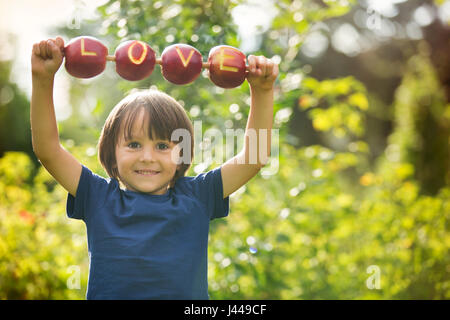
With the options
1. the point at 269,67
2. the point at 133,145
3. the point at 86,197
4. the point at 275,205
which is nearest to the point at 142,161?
the point at 133,145

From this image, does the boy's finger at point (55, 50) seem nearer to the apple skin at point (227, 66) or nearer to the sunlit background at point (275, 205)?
the apple skin at point (227, 66)

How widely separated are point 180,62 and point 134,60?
15 centimetres

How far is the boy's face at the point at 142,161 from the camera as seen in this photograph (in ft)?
4.77

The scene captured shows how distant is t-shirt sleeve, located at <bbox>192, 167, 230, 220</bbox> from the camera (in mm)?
1496

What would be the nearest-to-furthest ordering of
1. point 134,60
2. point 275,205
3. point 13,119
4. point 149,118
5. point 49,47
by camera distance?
point 49,47
point 134,60
point 149,118
point 275,205
point 13,119

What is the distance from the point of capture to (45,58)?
4.16 ft

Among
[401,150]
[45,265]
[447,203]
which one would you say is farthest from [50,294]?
[401,150]

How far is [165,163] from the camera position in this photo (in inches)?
58.2

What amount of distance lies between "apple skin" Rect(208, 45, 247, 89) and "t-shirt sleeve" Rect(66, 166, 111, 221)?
0.54 metres

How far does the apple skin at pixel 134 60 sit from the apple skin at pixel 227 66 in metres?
0.21

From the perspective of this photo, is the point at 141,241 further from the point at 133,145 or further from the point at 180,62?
the point at 180,62

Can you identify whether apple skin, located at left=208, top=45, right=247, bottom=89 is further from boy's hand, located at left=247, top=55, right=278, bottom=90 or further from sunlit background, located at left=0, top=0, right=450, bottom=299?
sunlit background, located at left=0, top=0, right=450, bottom=299
